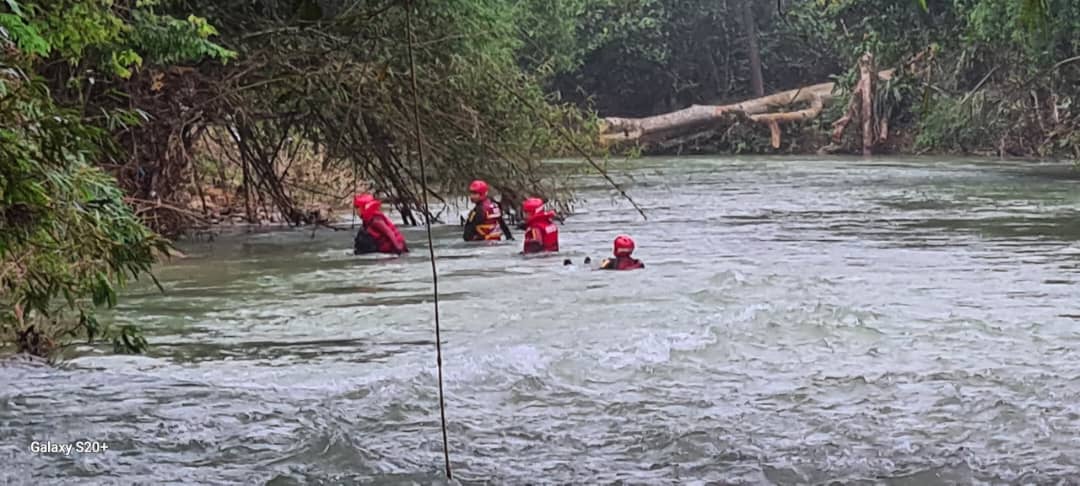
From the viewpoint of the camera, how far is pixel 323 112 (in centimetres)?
1477

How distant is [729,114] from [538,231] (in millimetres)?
23392

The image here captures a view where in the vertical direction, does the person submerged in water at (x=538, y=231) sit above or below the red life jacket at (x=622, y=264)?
above

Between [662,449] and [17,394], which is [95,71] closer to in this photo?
[17,394]

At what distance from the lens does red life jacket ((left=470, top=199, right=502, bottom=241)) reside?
15.7 m

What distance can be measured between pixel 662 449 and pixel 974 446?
1.40 meters

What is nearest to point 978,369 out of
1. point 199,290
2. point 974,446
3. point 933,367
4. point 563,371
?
point 933,367

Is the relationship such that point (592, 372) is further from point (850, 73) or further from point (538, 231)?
point (850, 73)

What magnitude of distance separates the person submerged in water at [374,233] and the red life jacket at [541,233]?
1284mm

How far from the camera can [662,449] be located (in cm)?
665

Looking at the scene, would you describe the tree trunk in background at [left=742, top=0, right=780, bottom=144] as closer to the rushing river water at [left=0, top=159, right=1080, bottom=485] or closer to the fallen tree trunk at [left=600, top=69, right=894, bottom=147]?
the fallen tree trunk at [left=600, top=69, right=894, bottom=147]

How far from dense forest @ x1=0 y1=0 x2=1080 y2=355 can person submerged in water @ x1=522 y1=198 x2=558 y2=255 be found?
0.86 metres

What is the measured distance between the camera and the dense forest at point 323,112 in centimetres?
645

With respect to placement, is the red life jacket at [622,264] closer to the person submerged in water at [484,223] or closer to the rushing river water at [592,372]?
the rushing river water at [592,372]

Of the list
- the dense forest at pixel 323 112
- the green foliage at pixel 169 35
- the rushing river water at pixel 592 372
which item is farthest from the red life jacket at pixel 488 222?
the green foliage at pixel 169 35
